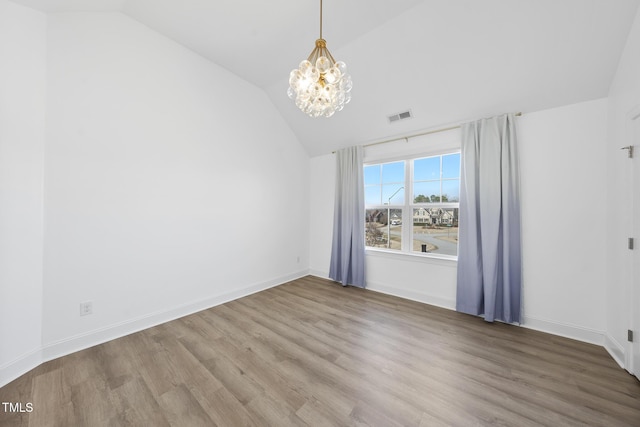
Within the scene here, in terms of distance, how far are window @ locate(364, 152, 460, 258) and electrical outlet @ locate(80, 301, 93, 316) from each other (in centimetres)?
346

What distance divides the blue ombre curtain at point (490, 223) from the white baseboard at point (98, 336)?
3095mm

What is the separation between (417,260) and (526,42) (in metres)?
2.58

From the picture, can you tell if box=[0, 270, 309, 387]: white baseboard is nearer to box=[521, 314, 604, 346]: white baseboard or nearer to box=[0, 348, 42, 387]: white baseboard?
box=[0, 348, 42, 387]: white baseboard

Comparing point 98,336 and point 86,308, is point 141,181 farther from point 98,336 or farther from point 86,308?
point 98,336

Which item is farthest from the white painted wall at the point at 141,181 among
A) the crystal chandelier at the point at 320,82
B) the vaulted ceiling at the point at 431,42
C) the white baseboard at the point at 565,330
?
the white baseboard at the point at 565,330

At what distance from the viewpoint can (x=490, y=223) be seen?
2.61m

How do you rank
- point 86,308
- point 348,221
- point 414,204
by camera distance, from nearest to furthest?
1. point 86,308
2. point 414,204
3. point 348,221

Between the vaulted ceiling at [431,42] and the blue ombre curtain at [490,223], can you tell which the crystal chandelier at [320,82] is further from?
the blue ombre curtain at [490,223]

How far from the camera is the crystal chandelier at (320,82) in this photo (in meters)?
1.61

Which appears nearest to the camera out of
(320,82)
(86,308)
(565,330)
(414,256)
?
(320,82)

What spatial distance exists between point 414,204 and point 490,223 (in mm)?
982

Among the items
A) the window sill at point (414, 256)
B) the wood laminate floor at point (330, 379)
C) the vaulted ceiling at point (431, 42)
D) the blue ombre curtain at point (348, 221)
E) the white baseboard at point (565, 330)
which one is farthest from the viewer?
the blue ombre curtain at point (348, 221)

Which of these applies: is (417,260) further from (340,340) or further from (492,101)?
(492,101)

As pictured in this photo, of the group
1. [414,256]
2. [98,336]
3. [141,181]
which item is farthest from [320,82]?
[98,336]
